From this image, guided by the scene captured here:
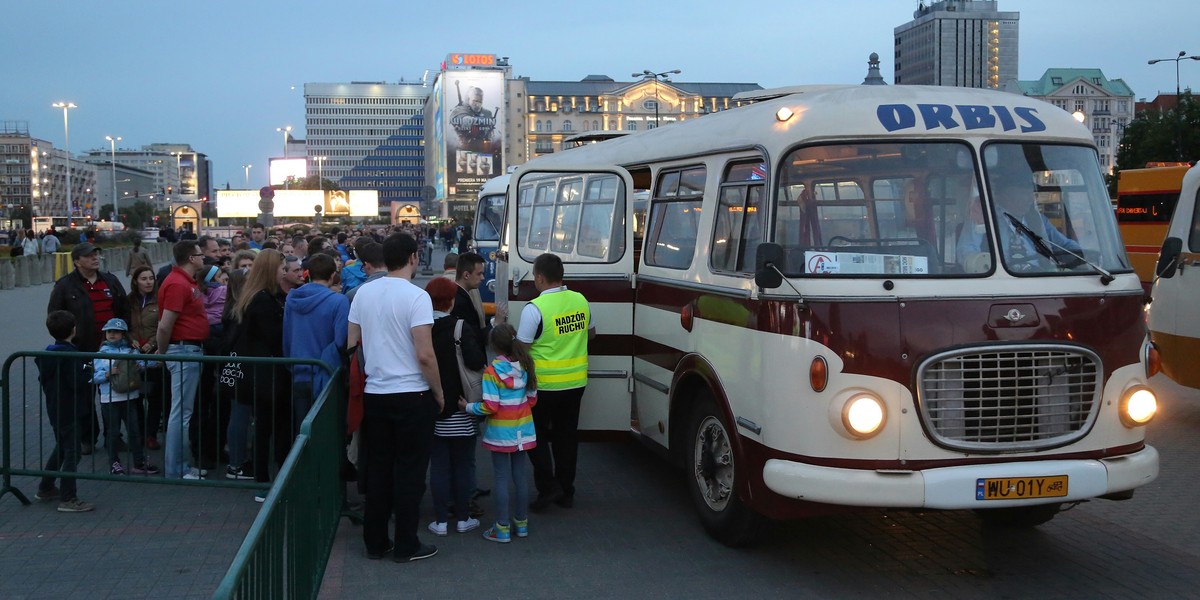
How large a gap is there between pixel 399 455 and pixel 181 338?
303 cm

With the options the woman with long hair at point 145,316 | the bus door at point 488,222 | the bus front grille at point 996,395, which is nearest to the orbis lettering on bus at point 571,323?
the bus front grille at point 996,395

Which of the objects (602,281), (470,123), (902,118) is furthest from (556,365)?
(470,123)

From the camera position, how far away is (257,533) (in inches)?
144

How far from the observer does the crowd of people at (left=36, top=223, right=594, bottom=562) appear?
6.65 metres

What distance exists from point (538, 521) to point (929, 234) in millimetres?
3318

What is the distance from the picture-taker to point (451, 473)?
749 cm

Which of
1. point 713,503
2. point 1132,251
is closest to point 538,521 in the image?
point 713,503

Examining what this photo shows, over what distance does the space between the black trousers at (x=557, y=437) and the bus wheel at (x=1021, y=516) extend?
2.89m

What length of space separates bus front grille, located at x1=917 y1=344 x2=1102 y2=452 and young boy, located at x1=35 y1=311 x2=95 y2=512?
584 centimetres

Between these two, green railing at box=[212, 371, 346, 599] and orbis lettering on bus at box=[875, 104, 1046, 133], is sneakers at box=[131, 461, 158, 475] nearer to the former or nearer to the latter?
green railing at box=[212, 371, 346, 599]

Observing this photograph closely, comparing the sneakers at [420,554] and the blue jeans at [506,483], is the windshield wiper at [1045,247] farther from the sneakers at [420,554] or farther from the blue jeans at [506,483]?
the sneakers at [420,554]

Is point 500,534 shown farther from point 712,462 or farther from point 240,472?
point 240,472

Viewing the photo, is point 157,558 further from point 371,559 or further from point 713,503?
point 713,503

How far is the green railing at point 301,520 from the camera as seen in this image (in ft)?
11.8
